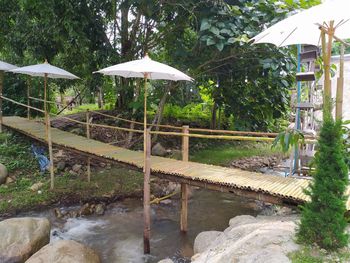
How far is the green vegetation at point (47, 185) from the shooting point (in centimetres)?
694

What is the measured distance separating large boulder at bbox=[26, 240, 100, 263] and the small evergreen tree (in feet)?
9.99

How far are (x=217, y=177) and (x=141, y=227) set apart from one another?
2318 mm

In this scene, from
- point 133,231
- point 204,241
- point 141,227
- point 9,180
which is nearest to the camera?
point 204,241

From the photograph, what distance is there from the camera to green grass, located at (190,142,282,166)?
9.95 m

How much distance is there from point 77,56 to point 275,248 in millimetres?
7681

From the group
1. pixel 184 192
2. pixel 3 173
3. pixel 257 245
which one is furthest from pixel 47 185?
pixel 257 245

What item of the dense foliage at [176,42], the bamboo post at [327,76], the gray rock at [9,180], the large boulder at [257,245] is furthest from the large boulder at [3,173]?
the bamboo post at [327,76]

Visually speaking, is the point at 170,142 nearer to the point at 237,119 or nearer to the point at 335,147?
the point at 237,119

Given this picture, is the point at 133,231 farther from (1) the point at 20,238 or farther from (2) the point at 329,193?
(2) the point at 329,193

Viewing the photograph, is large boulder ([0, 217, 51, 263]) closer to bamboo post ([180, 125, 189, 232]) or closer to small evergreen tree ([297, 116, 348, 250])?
bamboo post ([180, 125, 189, 232])

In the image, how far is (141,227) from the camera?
21.2 ft

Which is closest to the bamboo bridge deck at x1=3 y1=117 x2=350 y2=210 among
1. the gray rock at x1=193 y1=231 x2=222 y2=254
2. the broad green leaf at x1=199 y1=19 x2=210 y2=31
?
the gray rock at x1=193 y1=231 x2=222 y2=254

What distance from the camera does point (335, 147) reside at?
9.80 ft

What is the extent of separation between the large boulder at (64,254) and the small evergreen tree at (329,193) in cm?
305
